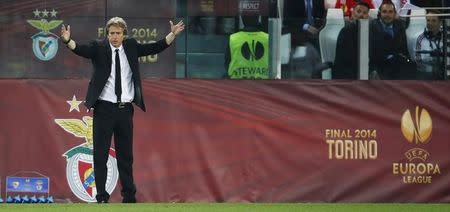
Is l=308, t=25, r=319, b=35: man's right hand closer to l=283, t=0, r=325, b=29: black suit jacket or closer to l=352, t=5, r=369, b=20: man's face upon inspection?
l=283, t=0, r=325, b=29: black suit jacket

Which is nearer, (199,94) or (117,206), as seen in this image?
(117,206)

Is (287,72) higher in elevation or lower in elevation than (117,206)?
higher

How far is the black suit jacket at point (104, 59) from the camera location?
1175 cm

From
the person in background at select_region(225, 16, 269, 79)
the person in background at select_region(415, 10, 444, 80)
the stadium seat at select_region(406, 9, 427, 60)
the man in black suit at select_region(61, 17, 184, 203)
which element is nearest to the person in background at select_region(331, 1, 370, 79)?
the stadium seat at select_region(406, 9, 427, 60)

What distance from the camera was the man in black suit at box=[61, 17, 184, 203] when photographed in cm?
1177

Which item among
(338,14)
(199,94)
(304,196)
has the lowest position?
(304,196)

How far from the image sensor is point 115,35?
11.7 meters

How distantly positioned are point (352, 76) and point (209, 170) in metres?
2.05

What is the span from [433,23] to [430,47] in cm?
28

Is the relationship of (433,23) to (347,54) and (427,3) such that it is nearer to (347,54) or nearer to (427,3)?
(427,3)

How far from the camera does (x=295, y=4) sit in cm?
1452

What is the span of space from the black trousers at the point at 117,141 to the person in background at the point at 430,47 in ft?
13.9

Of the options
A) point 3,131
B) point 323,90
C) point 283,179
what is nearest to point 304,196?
point 283,179

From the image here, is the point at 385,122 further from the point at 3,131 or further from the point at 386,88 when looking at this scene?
the point at 3,131
